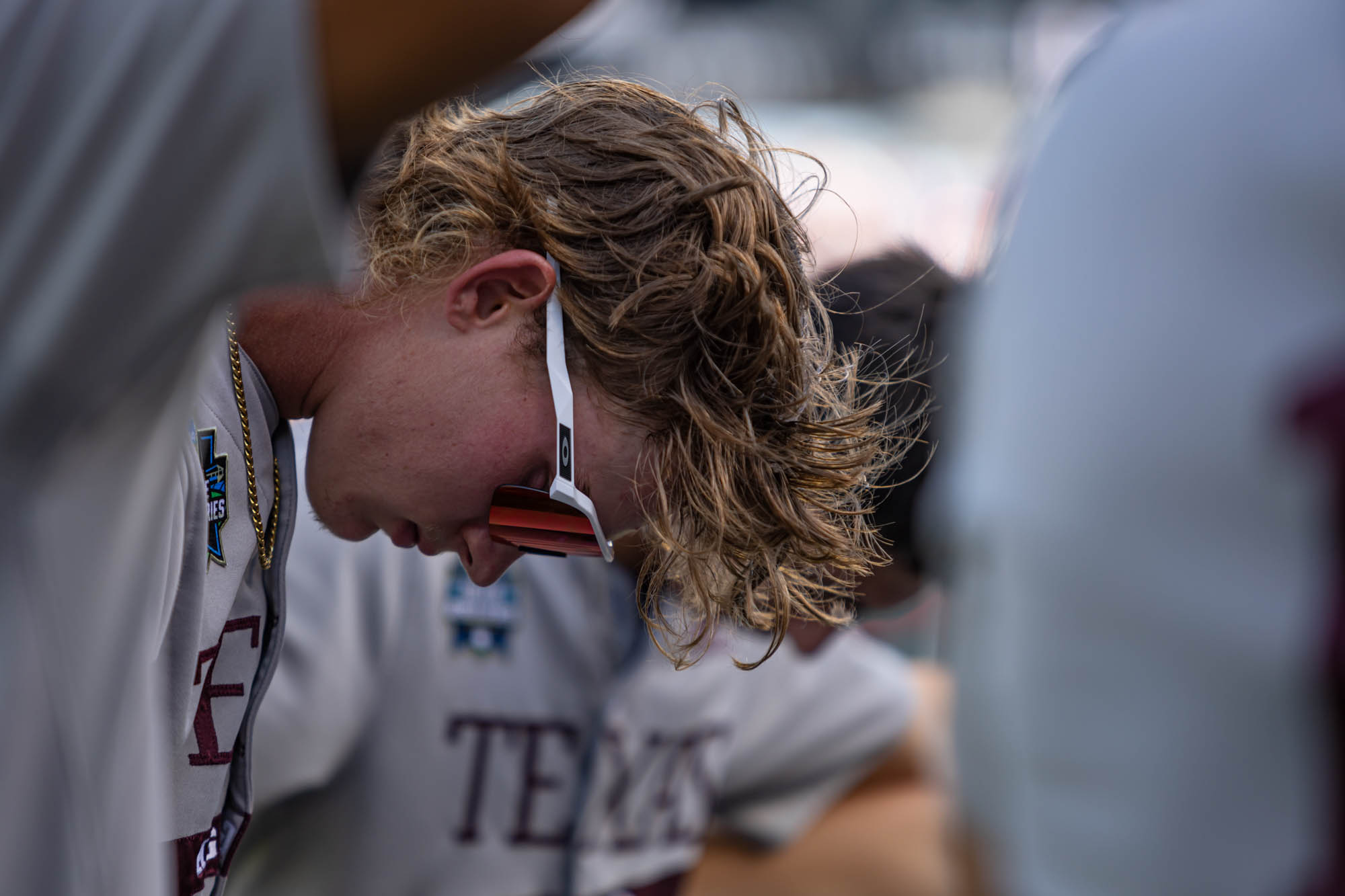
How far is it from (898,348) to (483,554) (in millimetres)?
683

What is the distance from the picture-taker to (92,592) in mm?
604

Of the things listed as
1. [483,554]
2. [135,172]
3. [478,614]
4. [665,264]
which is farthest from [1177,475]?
[478,614]

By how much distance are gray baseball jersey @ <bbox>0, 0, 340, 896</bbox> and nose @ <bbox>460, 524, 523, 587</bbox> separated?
67 cm

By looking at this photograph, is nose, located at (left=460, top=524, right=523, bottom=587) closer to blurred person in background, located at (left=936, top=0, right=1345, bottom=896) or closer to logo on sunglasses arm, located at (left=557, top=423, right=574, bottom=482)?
logo on sunglasses arm, located at (left=557, top=423, right=574, bottom=482)

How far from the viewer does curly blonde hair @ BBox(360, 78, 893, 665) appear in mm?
1185

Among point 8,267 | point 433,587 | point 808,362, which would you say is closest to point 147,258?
point 8,267

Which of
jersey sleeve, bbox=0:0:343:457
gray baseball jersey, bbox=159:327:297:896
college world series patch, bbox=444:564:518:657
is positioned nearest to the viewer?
jersey sleeve, bbox=0:0:343:457

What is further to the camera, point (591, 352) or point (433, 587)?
point (433, 587)

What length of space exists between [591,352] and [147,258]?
2.26 feet

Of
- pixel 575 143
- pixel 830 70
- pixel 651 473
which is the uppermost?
pixel 830 70

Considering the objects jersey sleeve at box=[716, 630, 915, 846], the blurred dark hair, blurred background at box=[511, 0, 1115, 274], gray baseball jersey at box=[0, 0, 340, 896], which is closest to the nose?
the blurred dark hair

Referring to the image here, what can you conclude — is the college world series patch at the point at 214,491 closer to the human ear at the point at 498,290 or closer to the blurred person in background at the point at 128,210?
the human ear at the point at 498,290

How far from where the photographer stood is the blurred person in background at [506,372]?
3.80 feet

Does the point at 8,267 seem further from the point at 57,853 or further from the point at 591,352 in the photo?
the point at 591,352
